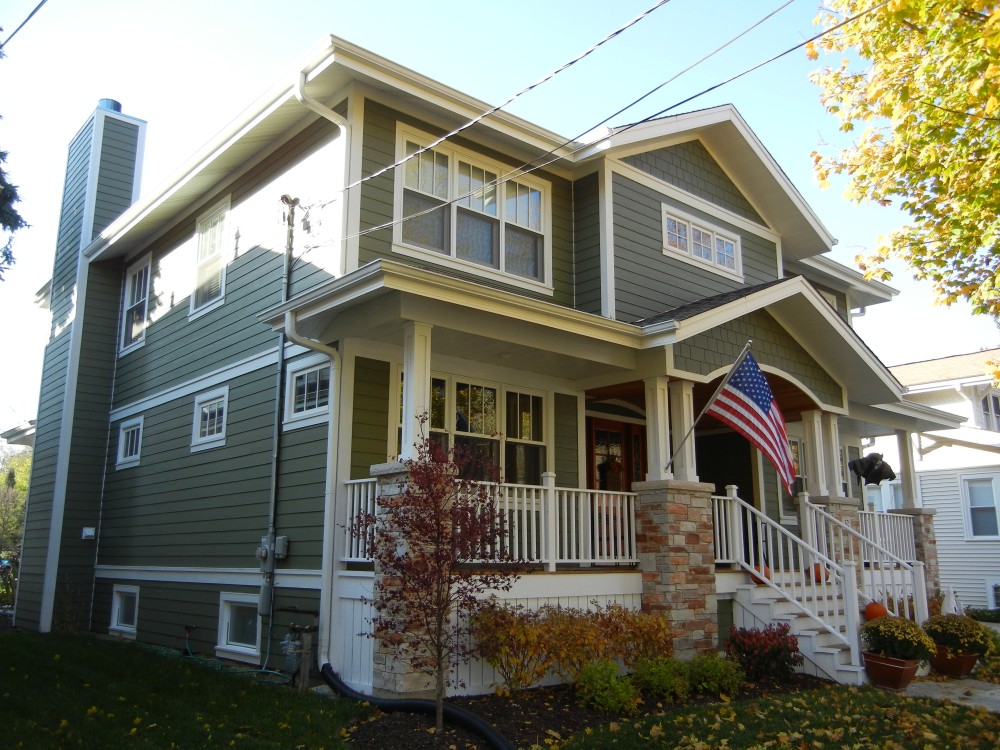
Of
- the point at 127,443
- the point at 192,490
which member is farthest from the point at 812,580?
the point at 127,443

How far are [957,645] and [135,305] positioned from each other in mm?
13110

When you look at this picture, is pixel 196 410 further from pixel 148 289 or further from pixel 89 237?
pixel 89 237

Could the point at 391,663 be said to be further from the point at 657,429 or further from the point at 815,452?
the point at 815,452

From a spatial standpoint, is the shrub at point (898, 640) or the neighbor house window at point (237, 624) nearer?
the shrub at point (898, 640)

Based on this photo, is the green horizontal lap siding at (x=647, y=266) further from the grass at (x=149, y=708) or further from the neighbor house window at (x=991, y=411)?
the neighbor house window at (x=991, y=411)

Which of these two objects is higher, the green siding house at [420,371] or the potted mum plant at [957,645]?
the green siding house at [420,371]

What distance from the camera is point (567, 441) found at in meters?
11.6

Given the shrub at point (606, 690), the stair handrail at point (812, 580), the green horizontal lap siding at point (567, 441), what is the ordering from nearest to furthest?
the shrub at point (606, 690) → the stair handrail at point (812, 580) → the green horizontal lap siding at point (567, 441)

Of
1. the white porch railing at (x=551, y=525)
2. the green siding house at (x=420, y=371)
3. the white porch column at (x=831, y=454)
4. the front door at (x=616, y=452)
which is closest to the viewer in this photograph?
→ the white porch railing at (x=551, y=525)

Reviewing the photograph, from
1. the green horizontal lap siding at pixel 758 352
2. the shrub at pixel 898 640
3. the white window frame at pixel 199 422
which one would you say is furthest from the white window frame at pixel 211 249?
the shrub at pixel 898 640

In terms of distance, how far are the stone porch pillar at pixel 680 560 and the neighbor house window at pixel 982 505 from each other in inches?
564

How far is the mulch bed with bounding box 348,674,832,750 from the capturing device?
6777 mm

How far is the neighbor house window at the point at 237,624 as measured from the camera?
10.6 metres

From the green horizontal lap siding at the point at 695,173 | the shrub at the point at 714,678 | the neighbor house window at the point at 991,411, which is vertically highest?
the green horizontal lap siding at the point at 695,173
